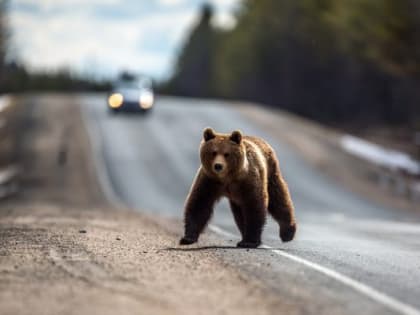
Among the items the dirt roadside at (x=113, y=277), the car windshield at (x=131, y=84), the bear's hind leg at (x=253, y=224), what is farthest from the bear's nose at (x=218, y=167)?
the car windshield at (x=131, y=84)

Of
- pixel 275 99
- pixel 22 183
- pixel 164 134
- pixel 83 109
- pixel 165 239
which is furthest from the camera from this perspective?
pixel 275 99

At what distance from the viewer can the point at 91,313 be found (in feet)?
22.2

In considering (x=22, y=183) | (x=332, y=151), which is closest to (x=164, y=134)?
(x=332, y=151)

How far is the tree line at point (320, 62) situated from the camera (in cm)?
6194

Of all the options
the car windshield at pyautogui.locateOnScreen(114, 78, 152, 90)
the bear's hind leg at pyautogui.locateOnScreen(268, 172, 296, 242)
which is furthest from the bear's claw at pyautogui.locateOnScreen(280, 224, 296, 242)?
the car windshield at pyautogui.locateOnScreen(114, 78, 152, 90)

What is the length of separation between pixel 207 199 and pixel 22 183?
28.9 meters

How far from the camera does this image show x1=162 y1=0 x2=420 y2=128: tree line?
61938mm

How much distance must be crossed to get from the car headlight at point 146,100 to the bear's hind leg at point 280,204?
1655 inches

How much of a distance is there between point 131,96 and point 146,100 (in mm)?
1136

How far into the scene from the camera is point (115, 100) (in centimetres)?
5422

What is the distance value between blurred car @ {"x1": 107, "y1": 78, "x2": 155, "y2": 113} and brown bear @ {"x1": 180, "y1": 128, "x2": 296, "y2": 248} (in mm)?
42357

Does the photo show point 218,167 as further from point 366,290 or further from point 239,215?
point 366,290

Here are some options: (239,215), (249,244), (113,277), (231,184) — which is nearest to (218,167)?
(231,184)

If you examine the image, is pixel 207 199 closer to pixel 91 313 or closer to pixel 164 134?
pixel 91 313
